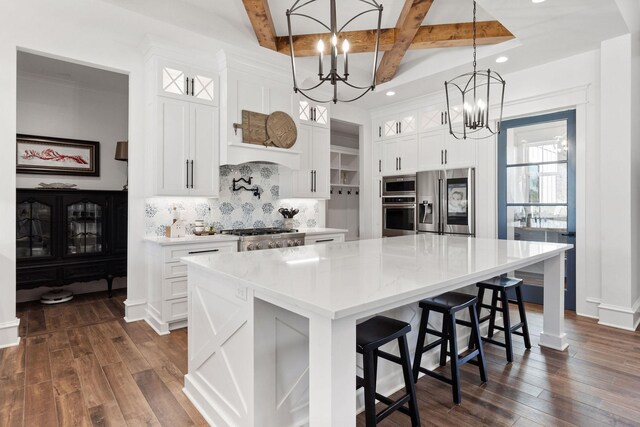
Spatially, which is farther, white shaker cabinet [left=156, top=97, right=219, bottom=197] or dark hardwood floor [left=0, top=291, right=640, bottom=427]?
white shaker cabinet [left=156, top=97, right=219, bottom=197]

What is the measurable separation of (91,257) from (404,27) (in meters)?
4.52

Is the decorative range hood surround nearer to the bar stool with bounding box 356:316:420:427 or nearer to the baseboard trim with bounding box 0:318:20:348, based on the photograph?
the baseboard trim with bounding box 0:318:20:348

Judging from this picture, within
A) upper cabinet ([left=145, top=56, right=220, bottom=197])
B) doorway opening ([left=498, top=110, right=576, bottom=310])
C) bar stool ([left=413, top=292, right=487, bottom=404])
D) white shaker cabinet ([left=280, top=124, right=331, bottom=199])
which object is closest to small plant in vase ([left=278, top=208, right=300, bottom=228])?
white shaker cabinet ([left=280, top=124, right=331, bottom=199])

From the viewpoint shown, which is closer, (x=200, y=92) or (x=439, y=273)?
(x=439, y=273)

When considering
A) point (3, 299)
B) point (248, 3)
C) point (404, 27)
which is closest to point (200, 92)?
point (248, 3)

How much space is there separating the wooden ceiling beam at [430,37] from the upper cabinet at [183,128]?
45.4 inches

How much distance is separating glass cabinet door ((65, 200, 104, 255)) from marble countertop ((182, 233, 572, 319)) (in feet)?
10.2

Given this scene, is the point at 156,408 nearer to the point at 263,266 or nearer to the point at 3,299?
the point at 263,266

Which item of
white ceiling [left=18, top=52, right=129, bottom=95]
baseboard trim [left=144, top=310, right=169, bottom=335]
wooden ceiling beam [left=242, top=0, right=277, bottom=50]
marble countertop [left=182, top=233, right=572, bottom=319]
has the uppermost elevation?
wooden ceiling beam [left=242, top=0, right=277, bottom=50]

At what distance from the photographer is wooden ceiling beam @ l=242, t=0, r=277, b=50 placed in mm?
3275

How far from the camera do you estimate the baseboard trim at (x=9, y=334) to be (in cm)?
291

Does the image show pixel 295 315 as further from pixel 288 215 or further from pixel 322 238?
pixel 288 215

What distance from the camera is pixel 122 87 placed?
16.0 feet

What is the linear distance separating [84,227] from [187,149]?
6.17 ft
